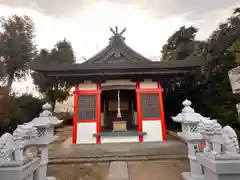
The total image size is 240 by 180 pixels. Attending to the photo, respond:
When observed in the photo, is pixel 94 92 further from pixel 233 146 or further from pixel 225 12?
pixel 225 12

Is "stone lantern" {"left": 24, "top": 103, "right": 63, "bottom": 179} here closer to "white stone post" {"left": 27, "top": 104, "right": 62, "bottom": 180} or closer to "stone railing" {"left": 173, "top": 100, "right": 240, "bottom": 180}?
"white stone post" {"left": 27, "top": 104, "right": 62, "bottom": 180}

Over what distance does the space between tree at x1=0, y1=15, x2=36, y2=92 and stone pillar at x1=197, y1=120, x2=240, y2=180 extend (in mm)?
14202

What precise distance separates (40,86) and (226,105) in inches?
527

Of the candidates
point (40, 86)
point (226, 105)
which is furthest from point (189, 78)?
point (40, 86)

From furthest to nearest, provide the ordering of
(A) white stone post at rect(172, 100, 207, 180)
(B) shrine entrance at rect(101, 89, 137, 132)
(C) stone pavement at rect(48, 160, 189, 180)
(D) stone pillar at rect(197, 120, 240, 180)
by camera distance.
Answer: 1. (B) shrine entrance at rect(101, 89, 137, 132)
2. (C) stone pavement at rect(48, 160, 189, 180)
3. (A) white stone post at rect(172, 100, 207, 180)
4. (D) stone pillar at rect(197, 120, 240, 180)

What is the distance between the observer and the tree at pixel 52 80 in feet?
47.0

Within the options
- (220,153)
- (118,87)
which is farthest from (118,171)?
(118,87)

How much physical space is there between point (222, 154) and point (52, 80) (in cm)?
1345

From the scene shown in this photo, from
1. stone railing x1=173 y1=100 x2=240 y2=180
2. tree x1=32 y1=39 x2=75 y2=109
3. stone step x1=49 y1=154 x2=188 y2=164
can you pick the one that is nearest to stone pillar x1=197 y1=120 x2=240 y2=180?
stone railing x1=173 y1=100 x2=240 y2=180

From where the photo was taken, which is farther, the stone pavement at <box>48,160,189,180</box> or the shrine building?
the shrine building

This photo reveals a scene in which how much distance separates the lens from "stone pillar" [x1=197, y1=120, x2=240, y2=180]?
78.0 inches

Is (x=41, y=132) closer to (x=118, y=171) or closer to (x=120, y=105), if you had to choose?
(x=118, y=171)

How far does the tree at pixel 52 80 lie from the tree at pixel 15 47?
3.16 feet

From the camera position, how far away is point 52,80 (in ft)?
44.8
